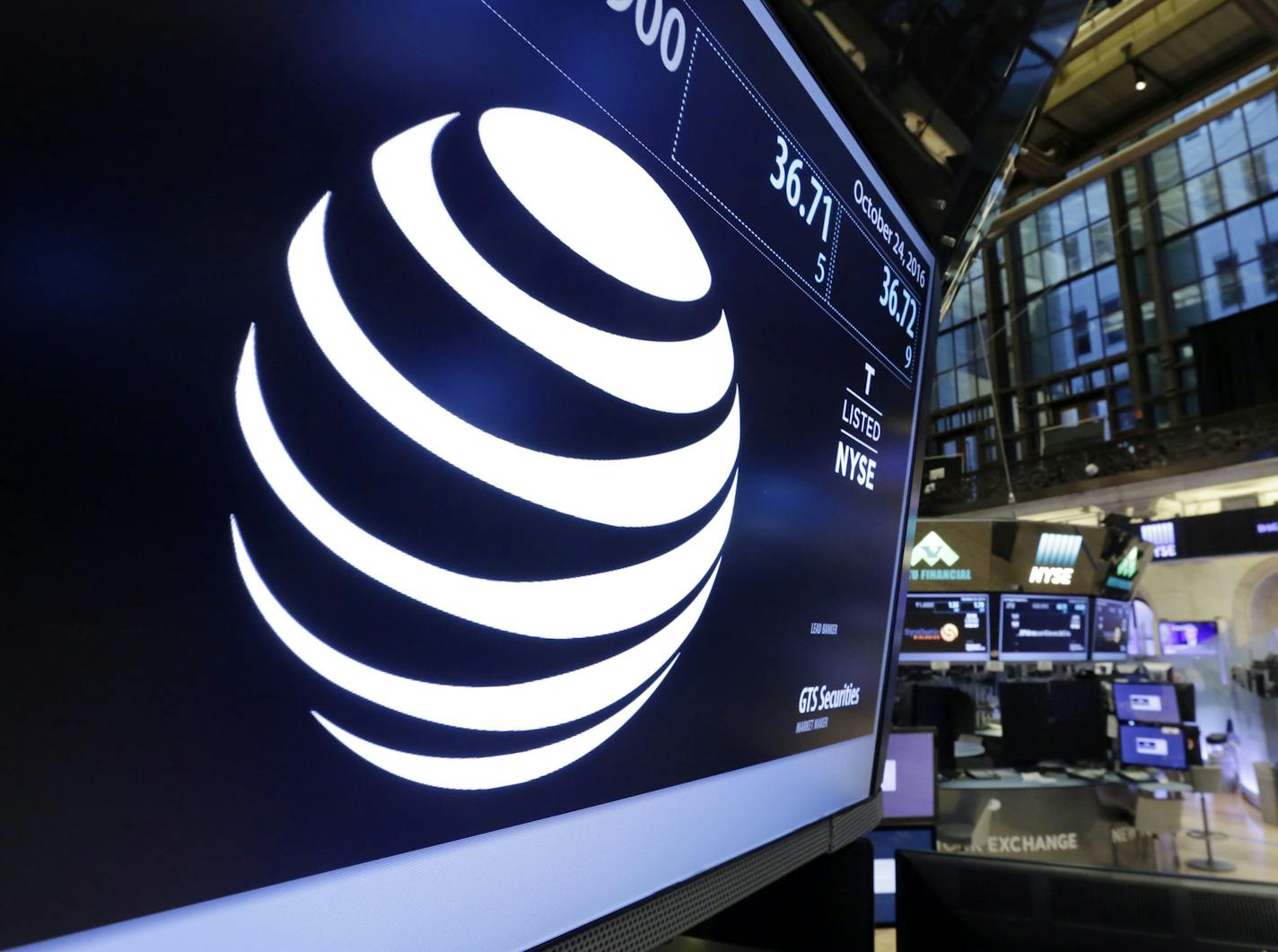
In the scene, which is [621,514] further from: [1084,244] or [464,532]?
[1084,244]

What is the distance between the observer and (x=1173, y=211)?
46.9 ft

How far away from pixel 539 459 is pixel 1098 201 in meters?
18.7

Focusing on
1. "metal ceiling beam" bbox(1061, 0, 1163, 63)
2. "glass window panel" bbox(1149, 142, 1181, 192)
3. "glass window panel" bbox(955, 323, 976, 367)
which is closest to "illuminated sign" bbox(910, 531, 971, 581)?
"metal ceiling beam" bbox(1061, 0, 1163, 63)

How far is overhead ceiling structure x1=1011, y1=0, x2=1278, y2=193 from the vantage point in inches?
416

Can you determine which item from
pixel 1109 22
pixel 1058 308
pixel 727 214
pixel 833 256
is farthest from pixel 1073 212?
pixel 727 214

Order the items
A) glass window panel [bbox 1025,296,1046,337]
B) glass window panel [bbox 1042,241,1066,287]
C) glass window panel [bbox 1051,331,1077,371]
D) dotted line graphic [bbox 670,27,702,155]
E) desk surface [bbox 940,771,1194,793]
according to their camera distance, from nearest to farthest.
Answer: dotted line graphic [bbox 670,27,702,155] → desk surface [bbox 940,771,1194,793] → glass window panel [bbox 1051,331,1077,371] → glass window panel [bbox 1042,241,1066,287] → glass window panel [bbox 1025,296,1046,337]

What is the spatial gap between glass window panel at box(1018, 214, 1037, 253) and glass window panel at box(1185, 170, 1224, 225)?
10.9 feet

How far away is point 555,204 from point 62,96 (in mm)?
414

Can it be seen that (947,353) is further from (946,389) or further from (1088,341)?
(1088,341)

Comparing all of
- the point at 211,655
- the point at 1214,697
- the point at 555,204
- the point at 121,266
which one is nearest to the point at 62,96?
the point at 121,266

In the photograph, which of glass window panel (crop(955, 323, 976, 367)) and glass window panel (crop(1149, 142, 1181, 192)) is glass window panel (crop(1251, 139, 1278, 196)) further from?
glass window panel (crop(955, 323, 976, 367))

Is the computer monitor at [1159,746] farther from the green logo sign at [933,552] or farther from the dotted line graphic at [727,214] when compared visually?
the dotted line graphic at [727,214]

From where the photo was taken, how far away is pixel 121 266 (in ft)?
1.33

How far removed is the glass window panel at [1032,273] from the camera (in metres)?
17.0
